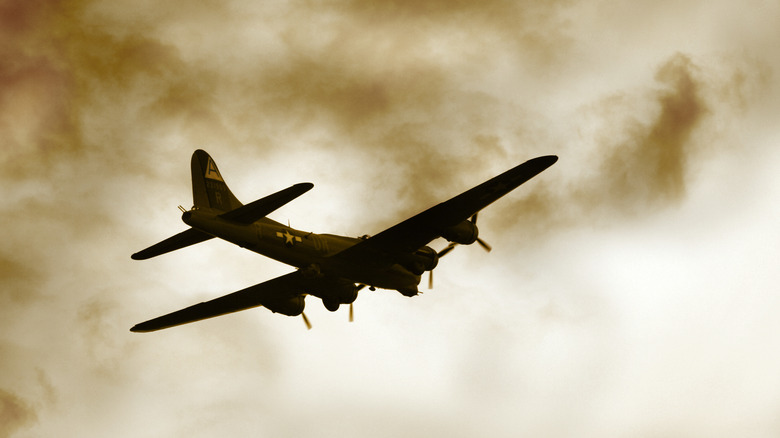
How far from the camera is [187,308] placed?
54906mm

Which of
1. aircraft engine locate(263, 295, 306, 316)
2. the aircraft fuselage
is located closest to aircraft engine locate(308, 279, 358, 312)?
the aircraft fuselage

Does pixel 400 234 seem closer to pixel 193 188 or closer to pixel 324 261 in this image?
pixel 324 261

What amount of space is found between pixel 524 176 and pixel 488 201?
88.9 inches

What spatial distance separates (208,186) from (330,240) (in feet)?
24.4

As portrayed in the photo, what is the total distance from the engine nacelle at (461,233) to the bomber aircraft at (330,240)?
5 cm

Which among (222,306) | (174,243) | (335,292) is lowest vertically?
(335,292)

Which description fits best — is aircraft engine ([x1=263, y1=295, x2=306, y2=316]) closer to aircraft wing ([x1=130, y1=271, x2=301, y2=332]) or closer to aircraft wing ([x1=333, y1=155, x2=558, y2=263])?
aircraft wing ([x1=130, y1=271, x2=301, y2=332])

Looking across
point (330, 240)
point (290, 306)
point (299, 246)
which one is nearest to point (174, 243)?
point (299, 246)

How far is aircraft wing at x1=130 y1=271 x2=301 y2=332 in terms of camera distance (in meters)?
53.8

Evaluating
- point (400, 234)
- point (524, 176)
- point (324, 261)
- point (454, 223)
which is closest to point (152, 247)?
point (324, 261)

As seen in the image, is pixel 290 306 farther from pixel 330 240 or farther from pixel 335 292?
pixel 330 240

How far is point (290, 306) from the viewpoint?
5388 cm

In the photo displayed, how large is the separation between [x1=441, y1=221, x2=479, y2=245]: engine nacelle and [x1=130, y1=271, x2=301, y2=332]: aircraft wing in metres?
10.9

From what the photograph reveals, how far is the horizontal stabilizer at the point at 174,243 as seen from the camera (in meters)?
46.1
